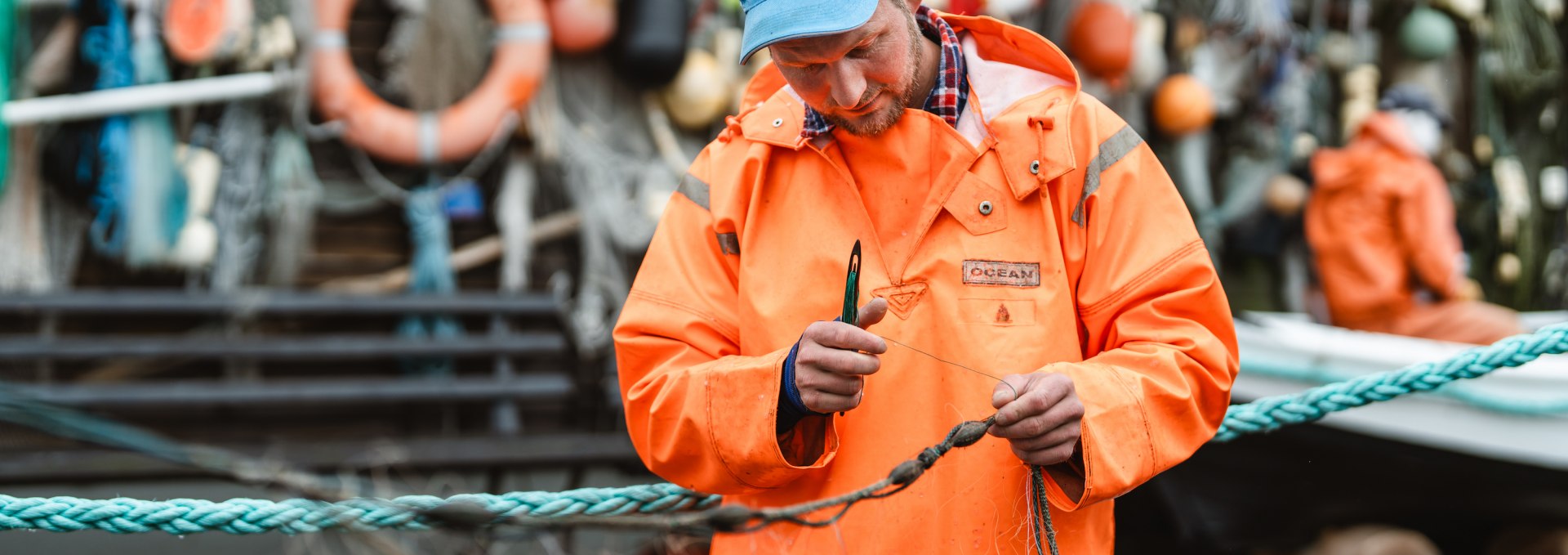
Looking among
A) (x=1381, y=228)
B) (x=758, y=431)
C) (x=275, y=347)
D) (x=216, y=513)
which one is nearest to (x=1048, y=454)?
(x=758, y=431)

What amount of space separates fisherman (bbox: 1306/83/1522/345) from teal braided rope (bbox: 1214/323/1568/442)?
13.5ft

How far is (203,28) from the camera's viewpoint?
5.36 meters

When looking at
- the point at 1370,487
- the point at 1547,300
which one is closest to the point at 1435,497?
the point at 1370,487

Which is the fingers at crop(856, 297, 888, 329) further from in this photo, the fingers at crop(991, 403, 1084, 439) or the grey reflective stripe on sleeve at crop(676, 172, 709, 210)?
the grey reflective stripe on sleeve at crop(676, 172, 709, 210)

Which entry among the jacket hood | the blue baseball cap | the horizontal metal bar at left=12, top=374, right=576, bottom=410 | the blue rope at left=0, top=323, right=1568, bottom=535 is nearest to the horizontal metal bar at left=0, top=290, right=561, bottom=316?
the horizontal metal bar at left=12, top=374, right=576, bottom=410

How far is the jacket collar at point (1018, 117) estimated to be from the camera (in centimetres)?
184

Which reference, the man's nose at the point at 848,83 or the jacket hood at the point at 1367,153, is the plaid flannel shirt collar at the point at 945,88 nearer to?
the man's nose at the point at 848,83

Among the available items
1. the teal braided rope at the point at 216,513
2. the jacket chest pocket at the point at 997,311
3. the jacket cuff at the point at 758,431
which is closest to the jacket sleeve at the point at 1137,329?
the jacket chest pocket at the point at 997,311

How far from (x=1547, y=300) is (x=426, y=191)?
7.81m

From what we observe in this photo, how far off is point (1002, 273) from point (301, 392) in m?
4.16

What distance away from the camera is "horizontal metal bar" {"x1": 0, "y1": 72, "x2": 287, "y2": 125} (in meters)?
5.14

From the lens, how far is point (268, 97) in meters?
5.59

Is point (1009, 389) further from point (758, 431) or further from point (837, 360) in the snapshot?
point (758, 431)

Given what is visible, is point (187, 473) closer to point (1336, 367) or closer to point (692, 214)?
point (692, 214)
